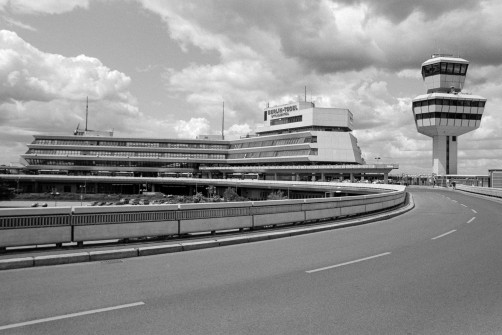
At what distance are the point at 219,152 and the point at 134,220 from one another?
123 m

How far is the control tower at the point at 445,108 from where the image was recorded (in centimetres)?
10319

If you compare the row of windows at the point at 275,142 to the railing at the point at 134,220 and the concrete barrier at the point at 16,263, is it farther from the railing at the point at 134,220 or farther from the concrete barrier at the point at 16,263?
the concrete barrier at the point at 16,263

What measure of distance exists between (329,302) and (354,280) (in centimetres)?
166

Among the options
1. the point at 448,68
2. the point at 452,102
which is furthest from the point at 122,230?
the point at 448,68

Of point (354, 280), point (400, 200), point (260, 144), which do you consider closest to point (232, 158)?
point (260, 144)

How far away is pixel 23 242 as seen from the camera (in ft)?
32.6

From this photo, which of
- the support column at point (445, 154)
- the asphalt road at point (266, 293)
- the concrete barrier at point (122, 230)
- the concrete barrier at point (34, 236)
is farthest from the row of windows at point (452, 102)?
the concrete barrier at point (34, 236)

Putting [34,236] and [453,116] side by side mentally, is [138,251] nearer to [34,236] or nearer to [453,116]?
[34,236]

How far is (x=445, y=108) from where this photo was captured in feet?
338

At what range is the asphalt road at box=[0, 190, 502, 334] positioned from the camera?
5.44m

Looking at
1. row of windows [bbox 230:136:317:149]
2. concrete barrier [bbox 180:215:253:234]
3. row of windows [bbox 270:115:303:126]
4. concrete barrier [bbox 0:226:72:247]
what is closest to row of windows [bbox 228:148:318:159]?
row of windows [bbox 230:136:317:149]

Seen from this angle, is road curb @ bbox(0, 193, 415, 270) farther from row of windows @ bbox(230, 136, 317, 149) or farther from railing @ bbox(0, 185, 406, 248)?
row of windows @ bbox(230, 136, 317, 149)

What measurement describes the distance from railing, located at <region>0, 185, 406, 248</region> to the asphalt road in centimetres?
162

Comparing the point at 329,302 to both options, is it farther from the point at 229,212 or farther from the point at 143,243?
the point at 229,212
